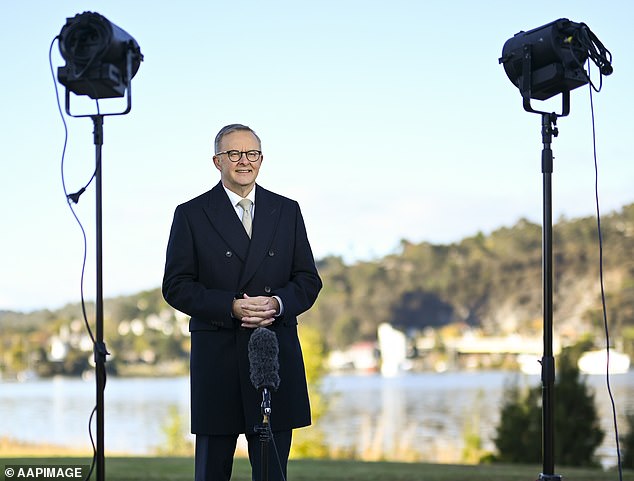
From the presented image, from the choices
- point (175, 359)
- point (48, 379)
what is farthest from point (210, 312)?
point (48, 379)

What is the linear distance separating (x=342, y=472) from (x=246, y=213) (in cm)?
377

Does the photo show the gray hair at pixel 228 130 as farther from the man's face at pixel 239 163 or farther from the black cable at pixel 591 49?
the black cable at pixel 591 49

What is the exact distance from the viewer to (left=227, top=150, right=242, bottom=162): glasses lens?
3.21 meters

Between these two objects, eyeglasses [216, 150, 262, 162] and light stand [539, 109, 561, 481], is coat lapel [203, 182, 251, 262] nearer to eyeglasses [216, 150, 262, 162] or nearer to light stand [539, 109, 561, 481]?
eyeglasses [216, 150, 262, 162]

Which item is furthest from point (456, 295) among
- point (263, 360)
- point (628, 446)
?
point (263, 360)

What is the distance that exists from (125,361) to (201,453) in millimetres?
31148

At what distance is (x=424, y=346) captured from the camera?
112 ft

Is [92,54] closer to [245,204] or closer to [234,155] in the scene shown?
[234,155]

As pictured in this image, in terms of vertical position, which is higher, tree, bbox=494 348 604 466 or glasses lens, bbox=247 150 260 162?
glasses lens, bbox=247 150 260 162

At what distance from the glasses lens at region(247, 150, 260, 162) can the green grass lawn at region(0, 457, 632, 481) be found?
336cm

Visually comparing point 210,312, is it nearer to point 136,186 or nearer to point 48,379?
point 136,186

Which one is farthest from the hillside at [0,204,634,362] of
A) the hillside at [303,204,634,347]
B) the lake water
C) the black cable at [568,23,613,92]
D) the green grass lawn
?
the black cable at [568,23,613,92]

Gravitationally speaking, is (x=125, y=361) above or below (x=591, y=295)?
below

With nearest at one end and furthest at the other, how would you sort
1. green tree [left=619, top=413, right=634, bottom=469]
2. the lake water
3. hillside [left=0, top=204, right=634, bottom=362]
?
green tree [left=619, top=413, right=634, bottom=469], the lake water, hillside [left=0, top=204, right=634, bottom=362]
